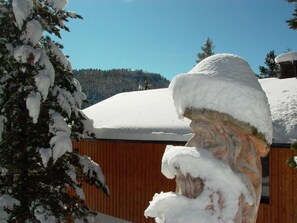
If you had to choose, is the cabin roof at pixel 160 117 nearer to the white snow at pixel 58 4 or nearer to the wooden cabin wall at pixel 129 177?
the wooden cabin wall at pixel 129 177

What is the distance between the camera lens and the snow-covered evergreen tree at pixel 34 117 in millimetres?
7500

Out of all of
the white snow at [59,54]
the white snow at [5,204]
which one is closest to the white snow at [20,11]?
the white snow at [59,54]

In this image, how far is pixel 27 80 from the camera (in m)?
8.16

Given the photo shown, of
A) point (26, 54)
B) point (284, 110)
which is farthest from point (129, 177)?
point (26, 54)

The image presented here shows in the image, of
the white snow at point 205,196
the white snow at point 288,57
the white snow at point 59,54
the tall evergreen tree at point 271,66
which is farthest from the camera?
the tall evergreen tree at point 271,66

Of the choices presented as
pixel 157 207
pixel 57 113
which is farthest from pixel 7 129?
pixel 157 207

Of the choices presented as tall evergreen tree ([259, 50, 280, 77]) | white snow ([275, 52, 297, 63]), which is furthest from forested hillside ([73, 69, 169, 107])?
white snow ([275, 52, 297, 63])

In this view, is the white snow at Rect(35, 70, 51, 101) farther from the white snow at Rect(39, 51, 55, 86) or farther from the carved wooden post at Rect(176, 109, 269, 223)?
the carved wooden post at Rect(176, 109, 269, 223)

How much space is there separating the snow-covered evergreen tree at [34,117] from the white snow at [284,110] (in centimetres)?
479

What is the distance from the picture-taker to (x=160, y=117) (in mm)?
11383

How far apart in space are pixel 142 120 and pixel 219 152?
28.4 ft

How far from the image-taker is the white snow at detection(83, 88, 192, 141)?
9992mm

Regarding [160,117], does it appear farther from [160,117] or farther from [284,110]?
[284,110]

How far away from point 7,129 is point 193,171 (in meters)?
6.26
